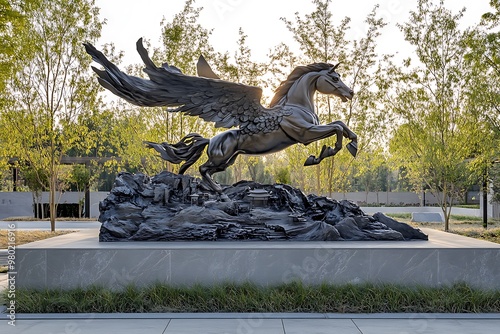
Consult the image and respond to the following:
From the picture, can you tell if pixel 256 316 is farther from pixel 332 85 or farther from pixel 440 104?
pixel 440 104

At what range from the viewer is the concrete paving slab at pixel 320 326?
5.34 meters

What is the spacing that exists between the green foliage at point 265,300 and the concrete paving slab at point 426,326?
33 centimetres

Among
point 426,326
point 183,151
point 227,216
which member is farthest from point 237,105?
point 426,326

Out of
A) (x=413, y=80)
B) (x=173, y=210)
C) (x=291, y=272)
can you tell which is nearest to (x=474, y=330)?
(x=291, y=272)

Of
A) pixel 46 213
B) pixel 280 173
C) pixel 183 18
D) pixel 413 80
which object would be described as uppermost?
pixel 183 18

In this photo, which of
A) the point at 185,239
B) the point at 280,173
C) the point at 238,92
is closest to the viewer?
the point at 185,239

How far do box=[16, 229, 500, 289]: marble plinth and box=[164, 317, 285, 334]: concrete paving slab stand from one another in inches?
35.2

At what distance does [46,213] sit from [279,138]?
72.7 ft

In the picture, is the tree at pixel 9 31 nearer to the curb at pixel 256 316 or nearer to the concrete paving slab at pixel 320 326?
the curb at pixel 256 316

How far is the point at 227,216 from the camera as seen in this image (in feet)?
25.8

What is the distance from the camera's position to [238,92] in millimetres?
8469

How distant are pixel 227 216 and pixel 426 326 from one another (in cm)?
336

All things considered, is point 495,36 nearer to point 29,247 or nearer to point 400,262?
point 400,262

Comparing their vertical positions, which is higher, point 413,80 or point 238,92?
point 413,80
